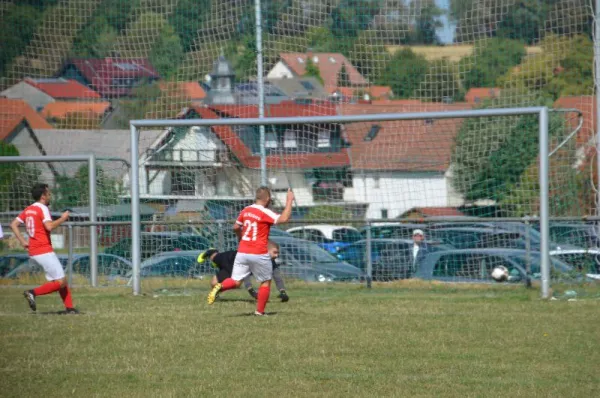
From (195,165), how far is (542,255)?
6.07 m

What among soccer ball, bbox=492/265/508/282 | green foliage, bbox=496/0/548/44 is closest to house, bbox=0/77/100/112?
green foliage, bbox=496/0/548/44

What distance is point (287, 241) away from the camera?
18.0 m

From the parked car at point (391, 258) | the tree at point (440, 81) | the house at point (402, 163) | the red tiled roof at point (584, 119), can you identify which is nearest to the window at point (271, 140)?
the house at point (402, 163)

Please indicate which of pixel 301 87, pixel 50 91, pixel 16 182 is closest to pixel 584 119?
pixel 301 87

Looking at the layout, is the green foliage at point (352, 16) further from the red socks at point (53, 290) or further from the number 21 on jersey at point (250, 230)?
the red socks at point (53, 290)

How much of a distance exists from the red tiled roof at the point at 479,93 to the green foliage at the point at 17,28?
29.6ft

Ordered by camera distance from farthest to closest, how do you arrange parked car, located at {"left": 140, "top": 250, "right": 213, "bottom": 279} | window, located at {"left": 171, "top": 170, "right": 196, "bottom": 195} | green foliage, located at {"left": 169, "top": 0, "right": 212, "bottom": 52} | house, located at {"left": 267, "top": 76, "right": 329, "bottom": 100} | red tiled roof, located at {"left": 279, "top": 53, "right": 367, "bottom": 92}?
1. house, located at {"left": 267, "top": 76, "right": 329, "bottom": 100}
2. green foliage, located at {"left": 169, "top": 0, "right": 212, "bottom": 52}
3. red tiled roof, located at {"left": 279, "top": 53, "right": 367, "bottom": 92}
4. parked car, located at {"left": 140, "top": 250, "right": 213, "bottom": 279}
5. window, located at {"left": 171, "top": 170, "right": 196, "bottom": 195}

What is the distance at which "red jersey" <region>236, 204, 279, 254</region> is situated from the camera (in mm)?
12602

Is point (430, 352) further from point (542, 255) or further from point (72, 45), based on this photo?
point (72, 45)

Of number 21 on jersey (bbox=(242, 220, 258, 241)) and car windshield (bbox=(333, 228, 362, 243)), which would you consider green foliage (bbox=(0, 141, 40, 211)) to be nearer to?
car windshield (bbox=(333, 228, 362, 243))

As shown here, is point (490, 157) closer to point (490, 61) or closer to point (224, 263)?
point (490, 61)

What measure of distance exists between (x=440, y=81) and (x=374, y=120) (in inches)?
110

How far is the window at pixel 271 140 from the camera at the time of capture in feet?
55.6

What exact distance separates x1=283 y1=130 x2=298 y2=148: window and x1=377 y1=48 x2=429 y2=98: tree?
2.42 meters
